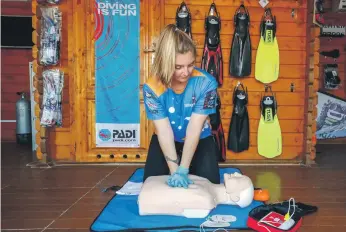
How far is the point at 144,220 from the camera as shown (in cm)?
187

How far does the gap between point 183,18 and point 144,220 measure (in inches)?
87.5

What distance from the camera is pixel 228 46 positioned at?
3680 millimetres

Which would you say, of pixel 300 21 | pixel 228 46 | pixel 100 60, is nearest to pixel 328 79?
pixel 300 21

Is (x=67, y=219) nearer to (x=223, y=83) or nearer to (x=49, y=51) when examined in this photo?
(x=49, y=51)

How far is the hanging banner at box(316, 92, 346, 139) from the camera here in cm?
534

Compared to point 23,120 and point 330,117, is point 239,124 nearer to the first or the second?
point 330,117

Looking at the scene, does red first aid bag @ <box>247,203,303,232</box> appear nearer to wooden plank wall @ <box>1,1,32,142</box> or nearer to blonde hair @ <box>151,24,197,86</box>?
blonde hair @ <box>151,24,197,86</box>

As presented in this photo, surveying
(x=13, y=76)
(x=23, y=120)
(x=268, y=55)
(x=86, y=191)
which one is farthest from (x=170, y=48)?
(x=13, y=76)

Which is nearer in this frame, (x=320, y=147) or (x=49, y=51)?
(x=49, y=51)

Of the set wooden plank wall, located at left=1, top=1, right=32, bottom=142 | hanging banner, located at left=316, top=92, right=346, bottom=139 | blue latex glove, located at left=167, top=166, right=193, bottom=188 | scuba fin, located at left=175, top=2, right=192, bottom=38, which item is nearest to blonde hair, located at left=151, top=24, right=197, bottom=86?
blue latex glove, located at left=167, top=166, right=193, bottom=188

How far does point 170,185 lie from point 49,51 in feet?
7.10

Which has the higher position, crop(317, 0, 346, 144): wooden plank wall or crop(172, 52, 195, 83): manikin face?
crop(317, 0, 346, 144): wooden plank wall

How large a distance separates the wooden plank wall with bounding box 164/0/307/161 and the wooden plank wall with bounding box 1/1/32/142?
9.53 feet

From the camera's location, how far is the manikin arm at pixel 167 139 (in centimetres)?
207
